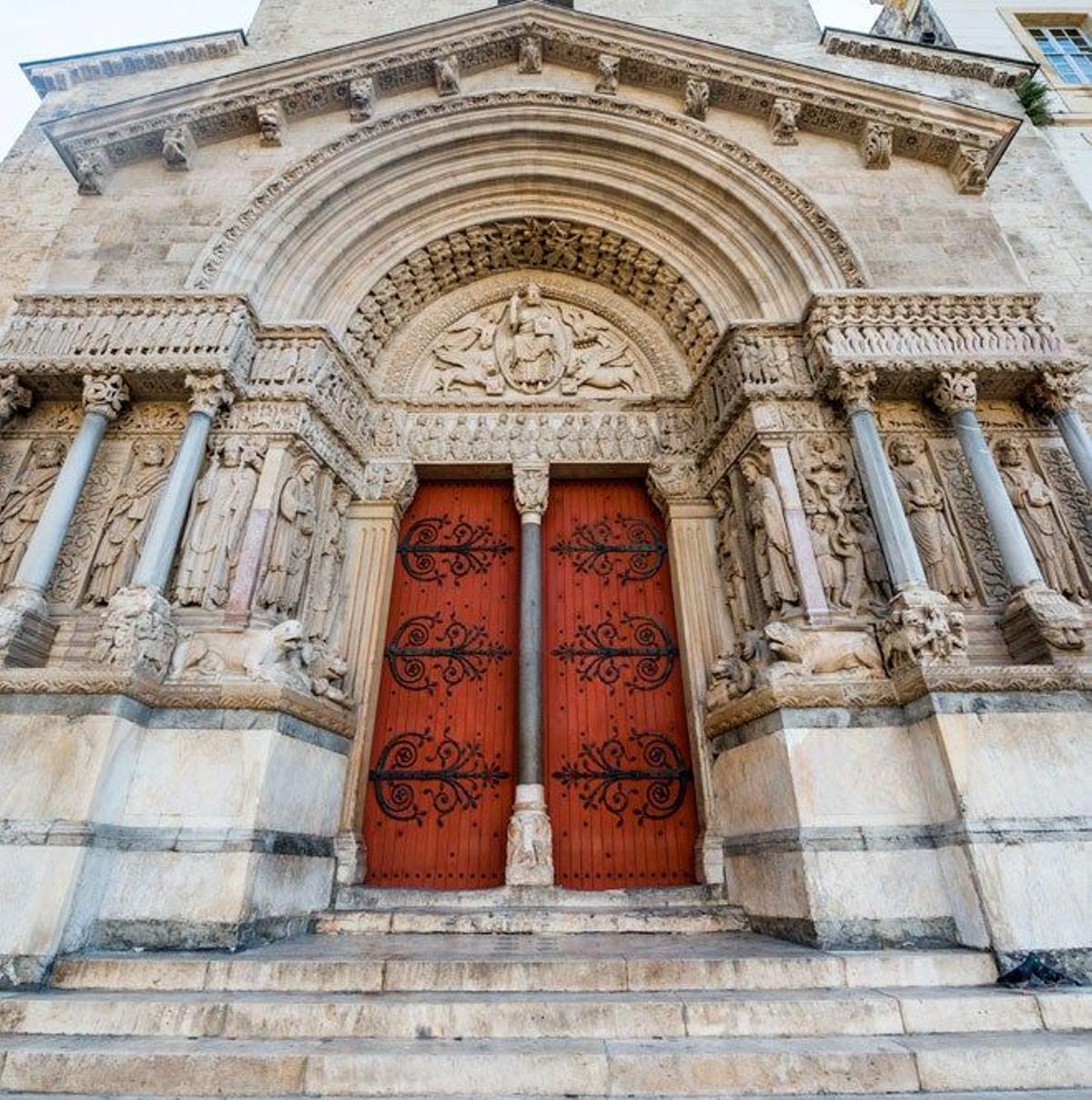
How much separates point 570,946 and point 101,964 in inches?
95.1

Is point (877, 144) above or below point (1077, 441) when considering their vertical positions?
above

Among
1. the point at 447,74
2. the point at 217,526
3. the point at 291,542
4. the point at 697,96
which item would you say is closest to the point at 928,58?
the point at 697,96

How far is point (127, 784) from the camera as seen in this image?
3779 mm

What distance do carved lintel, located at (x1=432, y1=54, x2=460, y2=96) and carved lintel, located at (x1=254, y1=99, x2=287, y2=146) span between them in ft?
5.39

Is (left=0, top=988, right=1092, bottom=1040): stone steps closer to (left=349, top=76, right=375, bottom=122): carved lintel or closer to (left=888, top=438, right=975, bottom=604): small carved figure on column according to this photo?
(left=888, top=438, right=975, bottom=604): small carved figure on column

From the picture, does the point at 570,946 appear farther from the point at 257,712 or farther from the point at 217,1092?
the point at 257,712

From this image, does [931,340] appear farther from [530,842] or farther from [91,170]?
[91,170]

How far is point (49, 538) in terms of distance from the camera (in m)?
4.46

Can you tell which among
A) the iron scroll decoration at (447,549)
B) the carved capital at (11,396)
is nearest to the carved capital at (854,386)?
the iron scroll decoration at (447,549)

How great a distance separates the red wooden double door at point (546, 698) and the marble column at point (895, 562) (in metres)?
1.97

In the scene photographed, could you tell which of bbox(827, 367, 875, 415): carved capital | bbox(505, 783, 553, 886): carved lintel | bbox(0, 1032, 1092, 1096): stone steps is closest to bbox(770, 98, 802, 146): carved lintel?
bbox(827, 367, 875, 415): carved capital

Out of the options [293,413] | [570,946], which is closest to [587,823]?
[570,946]

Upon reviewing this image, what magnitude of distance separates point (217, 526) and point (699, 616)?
3.98 metres

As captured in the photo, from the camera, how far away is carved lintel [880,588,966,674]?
3875 millimetres
